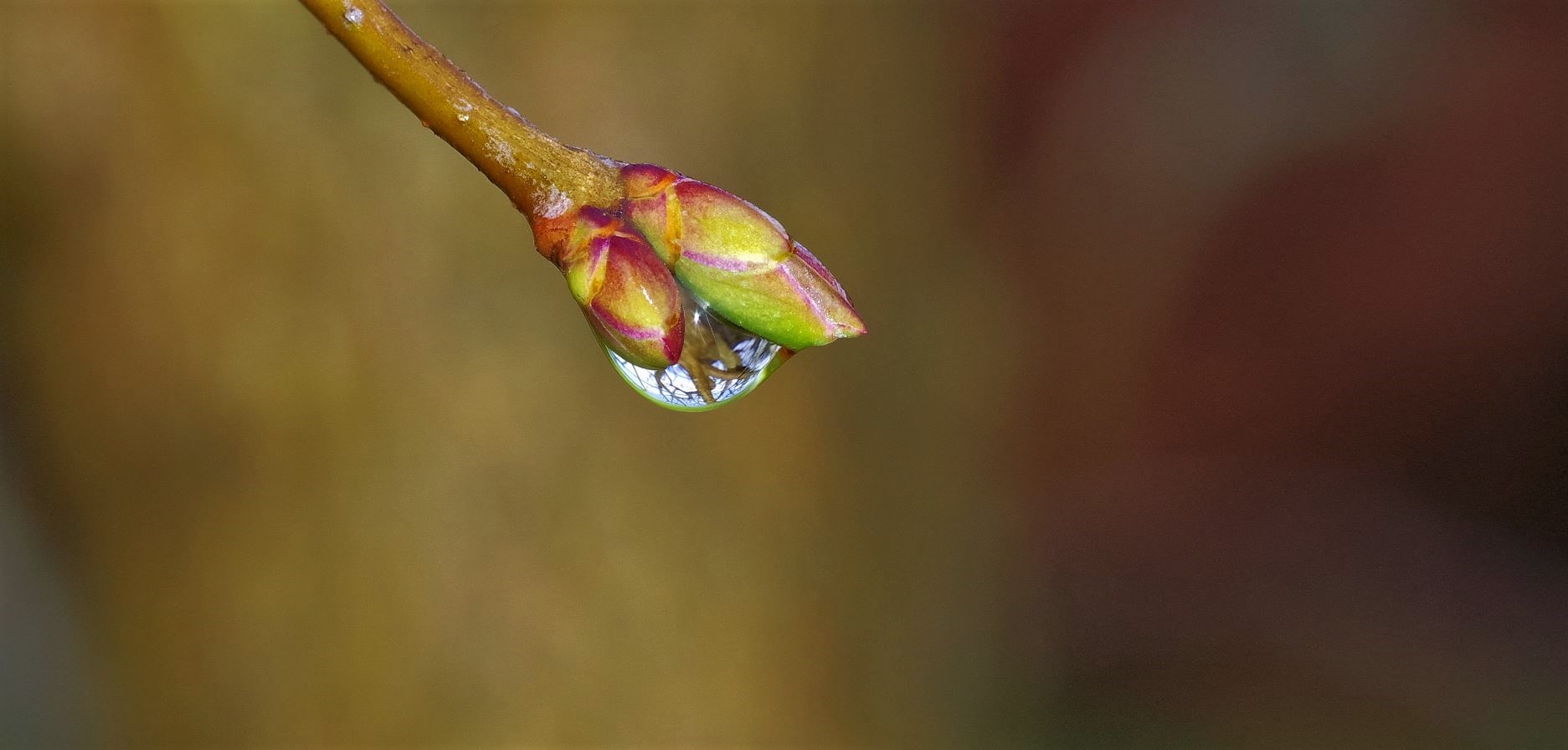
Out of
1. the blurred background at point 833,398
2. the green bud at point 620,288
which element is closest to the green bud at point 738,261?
the green bud at point 620,288

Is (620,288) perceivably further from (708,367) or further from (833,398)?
(833,398)

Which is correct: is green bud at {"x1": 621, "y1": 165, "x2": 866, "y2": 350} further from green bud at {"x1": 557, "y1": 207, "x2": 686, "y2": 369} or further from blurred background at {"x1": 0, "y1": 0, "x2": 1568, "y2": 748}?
blurred background at {"x1": 0, "y1": 0, "x2": 1568, "y2": 748}

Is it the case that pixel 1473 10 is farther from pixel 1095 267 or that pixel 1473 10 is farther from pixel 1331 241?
pixel 1095 267

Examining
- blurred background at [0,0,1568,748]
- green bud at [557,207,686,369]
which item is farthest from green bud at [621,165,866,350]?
blurred background at [0,0,1568,748]

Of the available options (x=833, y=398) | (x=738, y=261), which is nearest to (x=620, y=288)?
(x=738, y=261)

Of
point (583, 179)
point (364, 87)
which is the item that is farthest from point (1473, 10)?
point (583, 179)

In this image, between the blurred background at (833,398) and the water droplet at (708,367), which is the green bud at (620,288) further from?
the blurred background at (833,398)
